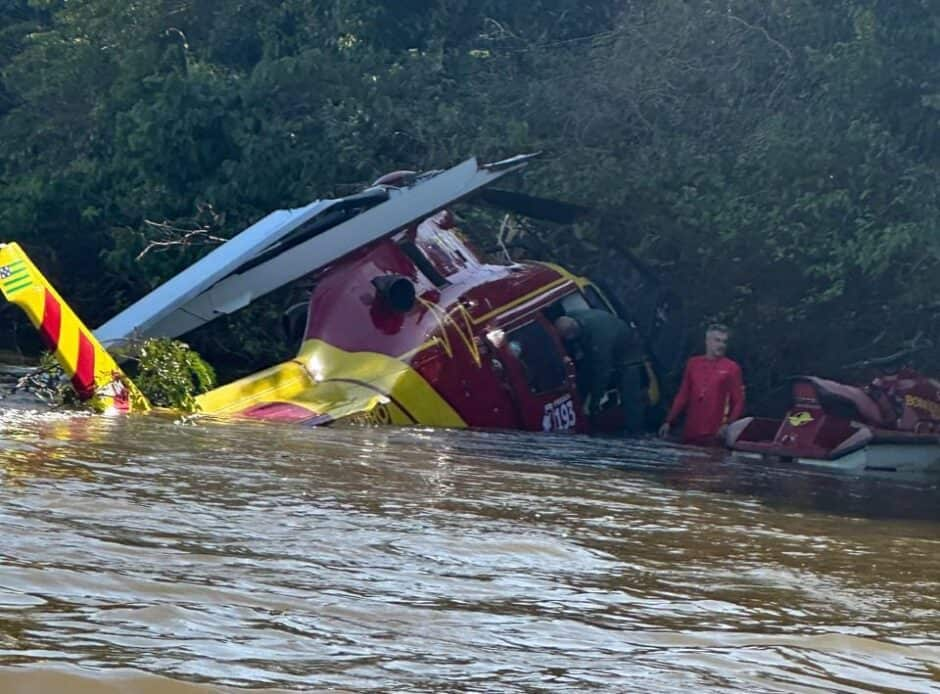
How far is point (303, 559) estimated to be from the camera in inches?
223

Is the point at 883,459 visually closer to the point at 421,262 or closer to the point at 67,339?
the point at 421,262

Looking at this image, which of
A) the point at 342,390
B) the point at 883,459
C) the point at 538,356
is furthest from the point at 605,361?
the point at 342,390

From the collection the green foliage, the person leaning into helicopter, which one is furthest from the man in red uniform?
the green foliage

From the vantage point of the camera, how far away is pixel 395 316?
1253 centimetres

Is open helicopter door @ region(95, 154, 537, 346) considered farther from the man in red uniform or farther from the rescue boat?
the rescue boat

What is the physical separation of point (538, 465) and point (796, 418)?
12.2ft

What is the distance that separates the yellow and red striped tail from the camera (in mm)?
9914

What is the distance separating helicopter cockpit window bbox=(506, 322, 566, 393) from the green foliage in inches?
96.1

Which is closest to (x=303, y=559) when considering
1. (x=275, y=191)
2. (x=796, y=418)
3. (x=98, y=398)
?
(x=98, y=398)

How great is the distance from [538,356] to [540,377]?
0.56 feet

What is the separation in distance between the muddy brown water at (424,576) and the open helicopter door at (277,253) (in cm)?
310

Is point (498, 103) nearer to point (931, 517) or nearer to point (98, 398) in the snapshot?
point (98, 398)

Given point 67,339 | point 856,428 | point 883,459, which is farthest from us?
point 856,428

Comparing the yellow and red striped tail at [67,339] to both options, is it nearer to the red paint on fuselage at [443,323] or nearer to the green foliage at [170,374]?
the green foliage at [170,374]
